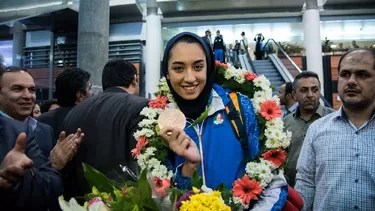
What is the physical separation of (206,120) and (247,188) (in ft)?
1.18

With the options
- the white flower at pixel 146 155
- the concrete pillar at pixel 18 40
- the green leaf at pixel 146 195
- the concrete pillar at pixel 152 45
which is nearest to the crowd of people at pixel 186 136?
the white flower at pixel 146 155

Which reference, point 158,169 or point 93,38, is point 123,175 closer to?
point 158,169

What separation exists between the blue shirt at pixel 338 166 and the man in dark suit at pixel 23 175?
1.49m

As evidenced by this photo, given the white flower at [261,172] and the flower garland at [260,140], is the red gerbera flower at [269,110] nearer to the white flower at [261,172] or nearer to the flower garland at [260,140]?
the flower garland at [260,140]

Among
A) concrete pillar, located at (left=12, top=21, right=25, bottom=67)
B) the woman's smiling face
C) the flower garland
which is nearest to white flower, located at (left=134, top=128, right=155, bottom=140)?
the flower garland

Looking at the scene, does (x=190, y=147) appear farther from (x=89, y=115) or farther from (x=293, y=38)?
(x=293, y=38)

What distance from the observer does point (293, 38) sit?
52.3 feet

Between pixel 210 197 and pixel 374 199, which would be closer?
pixel 210 197

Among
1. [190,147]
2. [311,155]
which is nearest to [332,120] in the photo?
[311,155]

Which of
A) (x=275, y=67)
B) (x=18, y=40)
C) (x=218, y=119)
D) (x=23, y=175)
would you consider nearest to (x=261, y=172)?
(x=218, y=119)

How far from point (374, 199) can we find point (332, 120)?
21.0 inches

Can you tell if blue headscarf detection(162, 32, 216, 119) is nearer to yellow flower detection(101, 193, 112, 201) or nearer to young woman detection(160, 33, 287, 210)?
young woman detection(160, 33, 287, 210)

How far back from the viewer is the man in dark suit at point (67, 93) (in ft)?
10.2

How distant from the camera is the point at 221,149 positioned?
5.23ft
